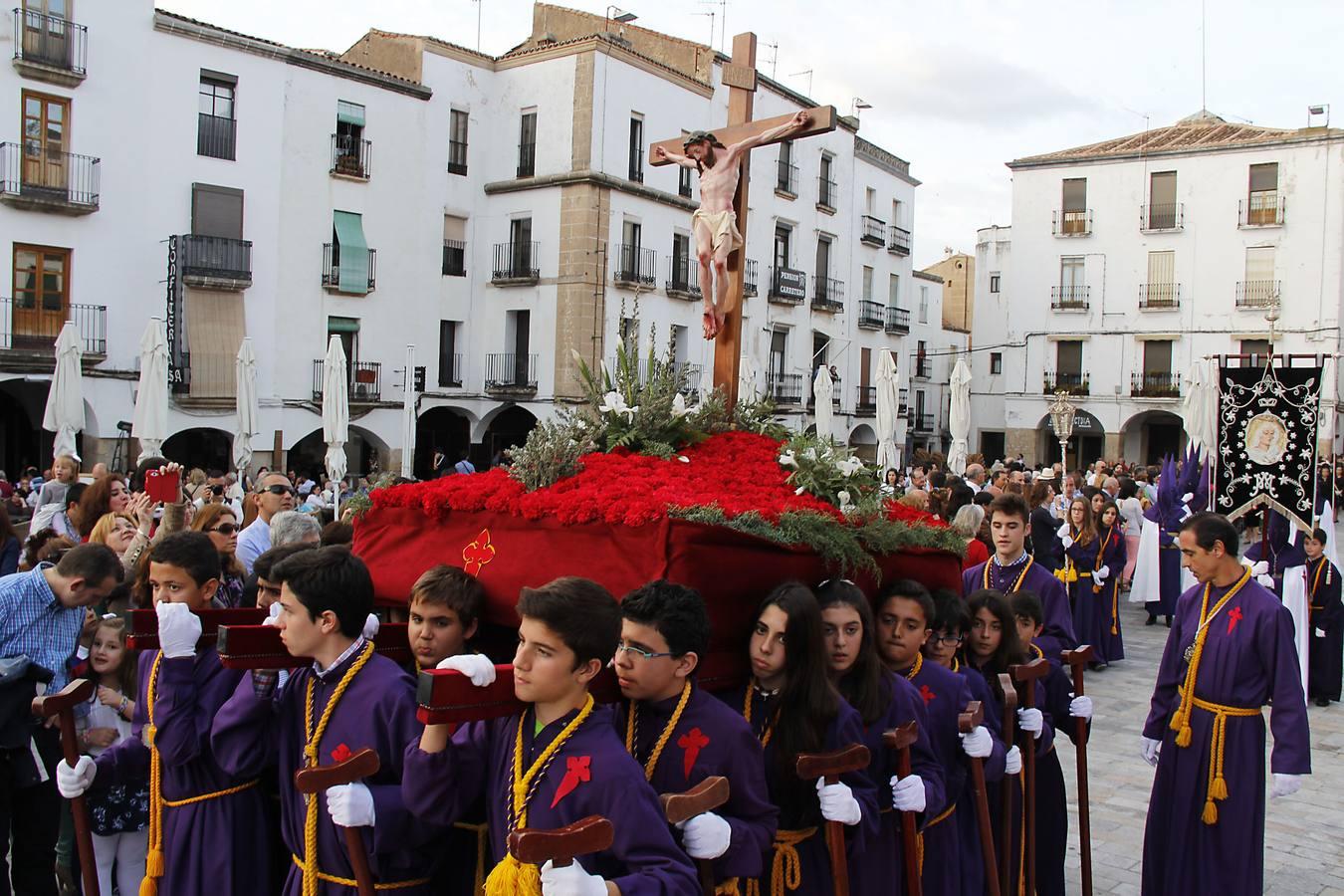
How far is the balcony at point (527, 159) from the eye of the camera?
89.0ft

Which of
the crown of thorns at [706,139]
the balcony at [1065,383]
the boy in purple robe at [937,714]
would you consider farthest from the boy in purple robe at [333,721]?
the balcony at [1065,383]

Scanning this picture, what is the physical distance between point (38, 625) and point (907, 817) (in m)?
3.70

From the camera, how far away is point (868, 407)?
119 ft

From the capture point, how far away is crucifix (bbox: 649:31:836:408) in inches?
230

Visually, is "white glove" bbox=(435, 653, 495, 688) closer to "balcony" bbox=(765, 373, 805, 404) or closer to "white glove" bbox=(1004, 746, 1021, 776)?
"white glove" bbox=(1004, 746, 1021, 776)

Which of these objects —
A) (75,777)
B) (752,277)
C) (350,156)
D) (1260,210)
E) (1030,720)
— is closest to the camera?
(75,777)

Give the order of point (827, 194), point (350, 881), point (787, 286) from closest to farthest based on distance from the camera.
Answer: point (350, 881), point (787, 286), point (827, 194)

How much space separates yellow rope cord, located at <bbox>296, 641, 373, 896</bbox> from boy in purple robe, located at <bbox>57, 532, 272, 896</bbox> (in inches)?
15.4

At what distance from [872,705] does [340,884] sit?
6.23ft

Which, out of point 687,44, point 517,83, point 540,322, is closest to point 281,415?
point 540,322

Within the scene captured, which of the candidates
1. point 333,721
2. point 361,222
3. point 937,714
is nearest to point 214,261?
point 361,222

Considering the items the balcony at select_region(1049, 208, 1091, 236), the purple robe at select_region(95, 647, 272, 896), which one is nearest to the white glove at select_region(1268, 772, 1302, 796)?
the purple robe at select_region(95, 647, 272, 896)

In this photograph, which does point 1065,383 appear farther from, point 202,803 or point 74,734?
point 74,734

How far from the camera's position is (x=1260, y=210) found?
113ft
